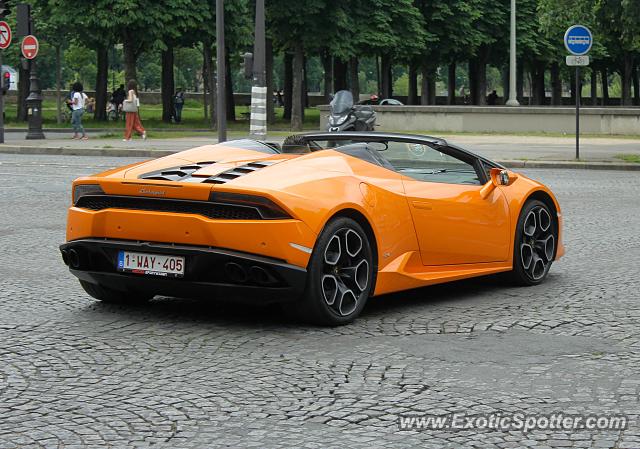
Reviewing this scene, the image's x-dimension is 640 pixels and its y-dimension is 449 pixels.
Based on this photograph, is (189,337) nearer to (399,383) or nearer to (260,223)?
(260,223)

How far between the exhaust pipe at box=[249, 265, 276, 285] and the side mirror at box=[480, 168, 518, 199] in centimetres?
217

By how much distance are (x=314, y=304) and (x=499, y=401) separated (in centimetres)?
189

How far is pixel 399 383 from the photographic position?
596cm

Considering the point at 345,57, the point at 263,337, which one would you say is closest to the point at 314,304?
the point at 263,337

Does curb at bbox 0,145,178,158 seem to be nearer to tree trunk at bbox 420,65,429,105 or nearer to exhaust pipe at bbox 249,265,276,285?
exhaust pipe at bbox 249,265,276,285

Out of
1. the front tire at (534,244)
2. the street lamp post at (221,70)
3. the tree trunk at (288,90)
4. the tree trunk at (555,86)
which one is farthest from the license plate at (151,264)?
the tree trunk at (555,86)

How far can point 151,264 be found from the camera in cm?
744

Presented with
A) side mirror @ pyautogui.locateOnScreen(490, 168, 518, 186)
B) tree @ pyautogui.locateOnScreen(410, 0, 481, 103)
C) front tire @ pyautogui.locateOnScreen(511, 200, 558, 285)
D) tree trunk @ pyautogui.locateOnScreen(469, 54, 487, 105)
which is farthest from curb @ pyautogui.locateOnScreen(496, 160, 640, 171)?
tree trunk @ pyautogui.locateOnScreen(469, 54, 487, 105)

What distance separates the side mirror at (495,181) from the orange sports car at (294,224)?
17mm

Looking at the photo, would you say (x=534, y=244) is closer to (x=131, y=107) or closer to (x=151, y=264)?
(x=151, y=264)

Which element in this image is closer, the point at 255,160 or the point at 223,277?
the point at 223,277

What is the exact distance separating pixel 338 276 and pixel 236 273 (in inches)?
25.3

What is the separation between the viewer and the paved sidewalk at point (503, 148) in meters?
26.6

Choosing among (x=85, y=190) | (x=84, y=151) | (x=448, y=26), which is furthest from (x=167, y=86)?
(x=85, y=190)
